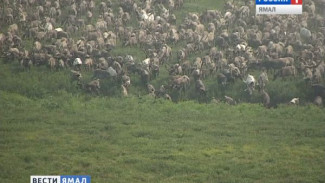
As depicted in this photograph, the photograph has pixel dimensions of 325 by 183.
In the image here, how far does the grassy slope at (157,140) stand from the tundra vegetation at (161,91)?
0.05 m

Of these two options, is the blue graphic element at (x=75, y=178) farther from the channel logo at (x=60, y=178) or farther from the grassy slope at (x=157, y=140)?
the grassy slope at (x=157, y=140)

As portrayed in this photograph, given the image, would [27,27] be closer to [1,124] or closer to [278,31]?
[1,124]

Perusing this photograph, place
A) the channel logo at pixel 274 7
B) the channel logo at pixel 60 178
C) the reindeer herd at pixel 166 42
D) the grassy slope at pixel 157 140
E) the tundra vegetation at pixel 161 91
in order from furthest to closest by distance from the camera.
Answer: the reindeer herd at pixel 166 42 → the channel logo at pixel 274 7 → the tundra vegetation at pixel 161 91 → the grassy slope at pixel 157 140 → the channel logo at pixel 60 178

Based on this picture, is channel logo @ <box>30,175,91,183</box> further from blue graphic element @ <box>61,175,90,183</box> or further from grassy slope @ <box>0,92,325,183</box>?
grassy slope @ <box>0,92,325,183</box>

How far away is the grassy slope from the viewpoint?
24.2 m

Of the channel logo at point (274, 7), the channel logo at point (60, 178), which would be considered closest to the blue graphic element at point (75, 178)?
the channel logo at point (60, 178)

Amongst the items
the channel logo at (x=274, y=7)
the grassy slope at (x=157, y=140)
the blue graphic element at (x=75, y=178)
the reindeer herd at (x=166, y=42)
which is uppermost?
the channel logo at (x=274, y=7)

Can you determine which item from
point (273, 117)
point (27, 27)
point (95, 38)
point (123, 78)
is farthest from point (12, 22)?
point (273, 117)

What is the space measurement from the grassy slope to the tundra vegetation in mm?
50

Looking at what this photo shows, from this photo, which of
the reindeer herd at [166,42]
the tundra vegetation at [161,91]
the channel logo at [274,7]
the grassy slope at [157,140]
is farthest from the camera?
the reindeer herd at [166,42]

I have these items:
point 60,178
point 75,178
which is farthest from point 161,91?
point 60,178

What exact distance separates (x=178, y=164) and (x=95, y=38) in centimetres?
1409

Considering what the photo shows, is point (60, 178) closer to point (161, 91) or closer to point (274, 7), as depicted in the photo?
point (161, 91)

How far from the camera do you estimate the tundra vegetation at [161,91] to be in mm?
24984
